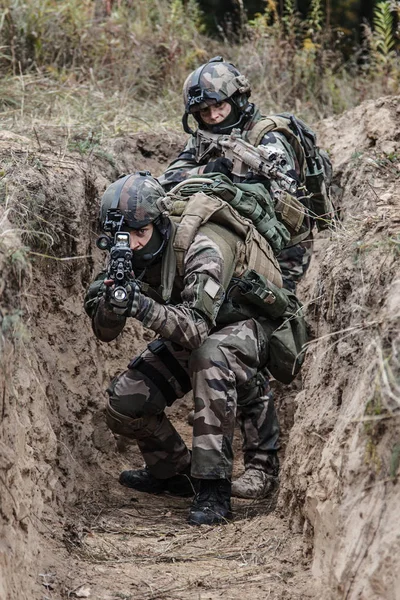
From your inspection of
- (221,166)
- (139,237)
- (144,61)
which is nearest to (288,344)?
(139,237)

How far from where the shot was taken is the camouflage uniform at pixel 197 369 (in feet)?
17.9

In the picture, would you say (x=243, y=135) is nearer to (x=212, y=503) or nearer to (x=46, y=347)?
(x=46, y=347)

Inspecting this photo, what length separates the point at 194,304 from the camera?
5422mm

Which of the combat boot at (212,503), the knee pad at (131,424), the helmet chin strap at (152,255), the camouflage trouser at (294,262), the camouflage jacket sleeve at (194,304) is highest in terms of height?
the helmet chin strap at (152,255)

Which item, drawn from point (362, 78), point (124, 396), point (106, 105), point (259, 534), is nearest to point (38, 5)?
point (106, 105)

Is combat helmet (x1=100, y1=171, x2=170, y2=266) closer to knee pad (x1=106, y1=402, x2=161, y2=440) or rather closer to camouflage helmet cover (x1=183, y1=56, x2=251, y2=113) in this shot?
knee pad (x1=106, y1=402, x2=161, y2=440)

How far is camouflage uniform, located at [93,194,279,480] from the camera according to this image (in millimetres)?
5445

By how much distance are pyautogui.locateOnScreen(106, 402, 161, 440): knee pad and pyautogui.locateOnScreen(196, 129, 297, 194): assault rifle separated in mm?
1797

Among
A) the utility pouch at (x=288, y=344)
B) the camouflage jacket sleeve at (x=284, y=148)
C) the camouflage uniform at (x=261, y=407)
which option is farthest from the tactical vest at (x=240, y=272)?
the camouflage jacket sleeve at (x=284, y=148)

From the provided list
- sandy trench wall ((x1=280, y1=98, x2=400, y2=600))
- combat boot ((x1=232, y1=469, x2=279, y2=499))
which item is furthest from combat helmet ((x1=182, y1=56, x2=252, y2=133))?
combat boot ((x1=232, y1=469, x2=279, y2=499))

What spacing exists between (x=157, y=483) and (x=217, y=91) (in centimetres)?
273

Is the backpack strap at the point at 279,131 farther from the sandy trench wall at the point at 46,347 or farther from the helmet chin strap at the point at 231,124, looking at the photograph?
the sandy trench wall at the point at 46,347

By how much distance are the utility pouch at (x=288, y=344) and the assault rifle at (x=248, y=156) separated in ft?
3.03

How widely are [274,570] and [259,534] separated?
603 mm
